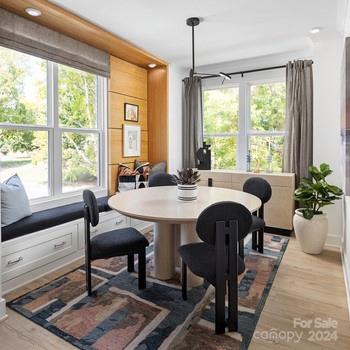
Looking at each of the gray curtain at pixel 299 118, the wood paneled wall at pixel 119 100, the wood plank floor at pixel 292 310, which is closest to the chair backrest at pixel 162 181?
the wood paneled wall at pixel 119 100

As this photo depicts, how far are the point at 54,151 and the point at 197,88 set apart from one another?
8.60ft

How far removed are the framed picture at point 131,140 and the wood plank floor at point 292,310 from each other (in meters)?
1.85

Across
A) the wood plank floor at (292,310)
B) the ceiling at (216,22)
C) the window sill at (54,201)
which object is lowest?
the wood plank floor at (292,310)

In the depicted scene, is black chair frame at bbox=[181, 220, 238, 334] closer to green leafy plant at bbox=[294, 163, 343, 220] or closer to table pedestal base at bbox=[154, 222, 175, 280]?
table pedestal base at bbox=[154, 222, 175, 280]

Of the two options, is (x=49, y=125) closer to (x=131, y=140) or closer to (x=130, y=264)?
(x=131, y=140)

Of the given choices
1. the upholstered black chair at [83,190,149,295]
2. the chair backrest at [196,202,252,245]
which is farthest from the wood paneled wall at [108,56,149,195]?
the chair backrest at [196,202,252,245]

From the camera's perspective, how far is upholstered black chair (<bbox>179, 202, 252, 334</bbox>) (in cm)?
167

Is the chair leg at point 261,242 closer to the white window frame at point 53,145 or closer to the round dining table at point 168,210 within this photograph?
the round dining table at point 168,210

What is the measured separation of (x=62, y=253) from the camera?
9.34 feet

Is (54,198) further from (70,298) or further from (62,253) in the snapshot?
(70,298)

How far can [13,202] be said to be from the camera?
8.29 feet

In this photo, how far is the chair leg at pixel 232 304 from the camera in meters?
1.78

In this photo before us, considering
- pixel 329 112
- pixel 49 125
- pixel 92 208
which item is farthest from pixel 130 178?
pixel 329 112

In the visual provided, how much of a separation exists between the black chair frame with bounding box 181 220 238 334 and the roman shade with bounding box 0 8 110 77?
264cm
